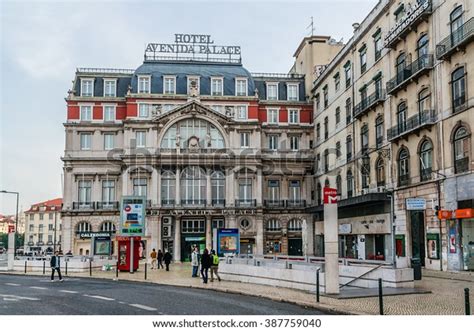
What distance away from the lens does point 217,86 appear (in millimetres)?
68000

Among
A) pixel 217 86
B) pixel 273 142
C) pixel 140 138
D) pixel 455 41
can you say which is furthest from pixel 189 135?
pixel 455 41

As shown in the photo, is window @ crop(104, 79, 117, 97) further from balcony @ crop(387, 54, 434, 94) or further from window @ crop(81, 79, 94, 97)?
balcony @ crop(387, 54, 434, 94)

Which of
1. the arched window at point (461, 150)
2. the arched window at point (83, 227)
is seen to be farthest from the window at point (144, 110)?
the arched window at point (461, 150)

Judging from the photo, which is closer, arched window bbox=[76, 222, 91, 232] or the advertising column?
the advertising column

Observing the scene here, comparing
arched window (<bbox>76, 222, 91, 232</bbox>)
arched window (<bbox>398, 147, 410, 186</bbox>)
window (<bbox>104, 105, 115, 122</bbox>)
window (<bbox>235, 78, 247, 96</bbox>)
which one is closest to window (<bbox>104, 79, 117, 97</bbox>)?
window (<bbox>104, 105, 115, 122</bbox>)

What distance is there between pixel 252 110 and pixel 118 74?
16624mm

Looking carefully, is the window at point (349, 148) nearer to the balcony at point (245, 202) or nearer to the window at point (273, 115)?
the balcony at point (245, 202)

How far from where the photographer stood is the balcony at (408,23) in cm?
3772

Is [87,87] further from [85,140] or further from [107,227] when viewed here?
[107,227]

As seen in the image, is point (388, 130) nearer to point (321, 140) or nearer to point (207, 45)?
point (321, 140)

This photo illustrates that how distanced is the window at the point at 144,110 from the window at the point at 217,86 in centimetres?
776

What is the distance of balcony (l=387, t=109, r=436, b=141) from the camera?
37.0 meters

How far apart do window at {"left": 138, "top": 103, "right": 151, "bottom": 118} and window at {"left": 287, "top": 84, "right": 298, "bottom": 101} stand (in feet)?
57.3

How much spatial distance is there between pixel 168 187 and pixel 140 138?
20.7ft
